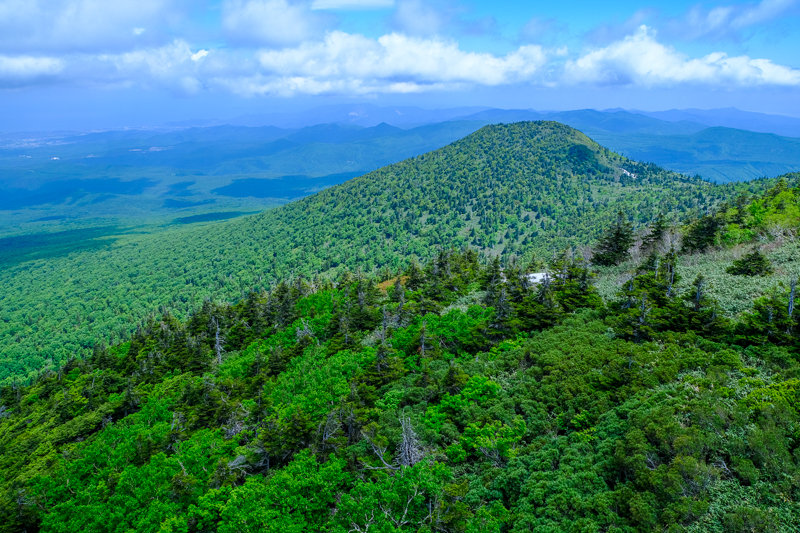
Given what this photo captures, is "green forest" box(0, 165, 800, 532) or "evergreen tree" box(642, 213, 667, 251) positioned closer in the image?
"green forest" box(0, 165, 800, 532)

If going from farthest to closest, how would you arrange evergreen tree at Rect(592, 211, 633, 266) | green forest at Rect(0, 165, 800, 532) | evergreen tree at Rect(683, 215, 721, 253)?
1. evergreen tree at Rect(592, 211, 633, 266)
2. evergreen tree at Rect(683, 215, 721, 253)
3. green forest at Rect(0, 165, 800, 532)

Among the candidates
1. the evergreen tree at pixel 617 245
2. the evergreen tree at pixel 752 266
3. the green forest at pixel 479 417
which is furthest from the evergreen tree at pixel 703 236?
the evergreen tree at pixel 752 266

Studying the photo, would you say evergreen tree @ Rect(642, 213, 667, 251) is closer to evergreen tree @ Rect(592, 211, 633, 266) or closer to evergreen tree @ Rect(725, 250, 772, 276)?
evergreen tree @ Rect(592, 211, 633, 266)

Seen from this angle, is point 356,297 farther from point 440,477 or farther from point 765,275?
point 765,275

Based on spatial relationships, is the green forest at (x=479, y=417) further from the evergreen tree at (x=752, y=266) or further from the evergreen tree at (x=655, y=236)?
the evergreen tree at (x=655, y=236)

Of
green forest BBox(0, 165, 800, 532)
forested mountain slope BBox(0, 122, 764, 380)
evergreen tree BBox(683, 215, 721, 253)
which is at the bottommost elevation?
forested mountain slope BBox(0, 122, 764, 380)

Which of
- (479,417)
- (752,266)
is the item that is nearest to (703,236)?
(752,266)

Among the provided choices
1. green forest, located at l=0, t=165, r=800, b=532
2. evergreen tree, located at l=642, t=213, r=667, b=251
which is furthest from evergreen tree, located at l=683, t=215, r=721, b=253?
evergreen tree, located at l=642, t=213, r=667, b=251

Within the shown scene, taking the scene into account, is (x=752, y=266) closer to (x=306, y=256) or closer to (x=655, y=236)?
(x=655, y=236)

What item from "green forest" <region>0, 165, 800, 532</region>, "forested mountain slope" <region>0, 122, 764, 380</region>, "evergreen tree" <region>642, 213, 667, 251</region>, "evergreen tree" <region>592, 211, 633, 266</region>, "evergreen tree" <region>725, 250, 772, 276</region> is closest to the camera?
"green forest" <region>0, 165, 800, 532</region>
